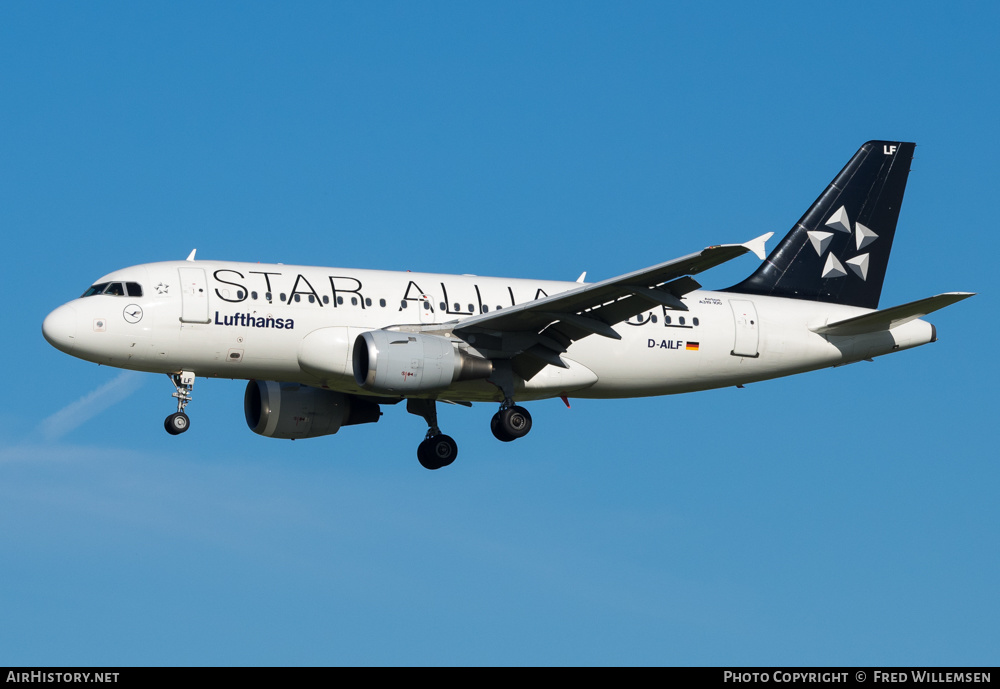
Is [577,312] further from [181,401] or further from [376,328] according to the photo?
[181,401]

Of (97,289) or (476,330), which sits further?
(476,330)

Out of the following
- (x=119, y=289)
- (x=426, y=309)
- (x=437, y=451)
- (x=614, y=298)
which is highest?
(x=426, y=309)

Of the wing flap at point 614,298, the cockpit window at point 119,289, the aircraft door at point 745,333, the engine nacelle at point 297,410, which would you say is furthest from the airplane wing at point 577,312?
the cockpit window at point 119,289

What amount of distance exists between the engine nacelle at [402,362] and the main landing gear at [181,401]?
4199mm

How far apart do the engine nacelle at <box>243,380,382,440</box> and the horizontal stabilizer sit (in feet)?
43.6

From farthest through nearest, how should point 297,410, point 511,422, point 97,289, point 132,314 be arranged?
point 297,410, point 511,422, point 97,289, point 132,314

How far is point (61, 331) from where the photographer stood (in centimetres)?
3456

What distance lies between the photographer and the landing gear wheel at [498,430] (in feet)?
121

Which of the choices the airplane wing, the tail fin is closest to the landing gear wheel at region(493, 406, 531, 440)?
the airplane wing

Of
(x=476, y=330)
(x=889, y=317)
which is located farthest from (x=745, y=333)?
(x=476, y=330)

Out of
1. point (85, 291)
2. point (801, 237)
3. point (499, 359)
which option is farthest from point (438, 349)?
point (801, 237)

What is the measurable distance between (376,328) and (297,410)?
4839 millimetres

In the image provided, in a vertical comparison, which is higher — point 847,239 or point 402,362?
point 847,239

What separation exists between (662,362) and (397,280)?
7585 millimetres
